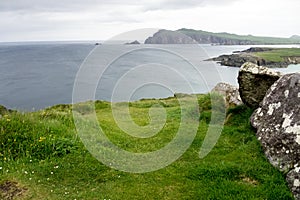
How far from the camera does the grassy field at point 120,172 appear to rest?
26.4 feet

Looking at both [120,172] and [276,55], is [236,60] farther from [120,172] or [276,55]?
[120,172]

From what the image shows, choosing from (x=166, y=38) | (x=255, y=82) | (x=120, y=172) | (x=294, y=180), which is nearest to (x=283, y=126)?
(x=294, y=180)

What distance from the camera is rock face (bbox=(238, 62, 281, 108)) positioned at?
41.0 ft

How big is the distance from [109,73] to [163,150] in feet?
238

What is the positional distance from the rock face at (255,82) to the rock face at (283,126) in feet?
4.31

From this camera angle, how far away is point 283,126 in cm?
967

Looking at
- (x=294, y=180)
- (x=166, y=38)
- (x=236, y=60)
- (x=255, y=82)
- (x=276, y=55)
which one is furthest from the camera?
(x=276, y=55)

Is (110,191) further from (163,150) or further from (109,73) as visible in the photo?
(109,73)

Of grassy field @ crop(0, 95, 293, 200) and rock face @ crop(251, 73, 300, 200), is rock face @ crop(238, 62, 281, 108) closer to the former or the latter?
rock face @ crop(251, 73, 300, 200)

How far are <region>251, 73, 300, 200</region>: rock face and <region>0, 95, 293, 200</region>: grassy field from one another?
0.29 meters

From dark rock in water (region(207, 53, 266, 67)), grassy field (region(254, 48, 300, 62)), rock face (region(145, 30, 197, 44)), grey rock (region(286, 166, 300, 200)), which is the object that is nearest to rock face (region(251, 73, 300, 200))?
grey rock (region(286, 166, 300, 200))

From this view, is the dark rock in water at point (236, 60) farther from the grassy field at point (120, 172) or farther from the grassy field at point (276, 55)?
the grassy field at point (120, 172)

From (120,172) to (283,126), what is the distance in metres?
5.08

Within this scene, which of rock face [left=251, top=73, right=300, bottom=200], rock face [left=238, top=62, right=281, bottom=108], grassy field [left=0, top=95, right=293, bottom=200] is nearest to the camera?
grassy field [left=0, top=95, right=293, bottom=200]
